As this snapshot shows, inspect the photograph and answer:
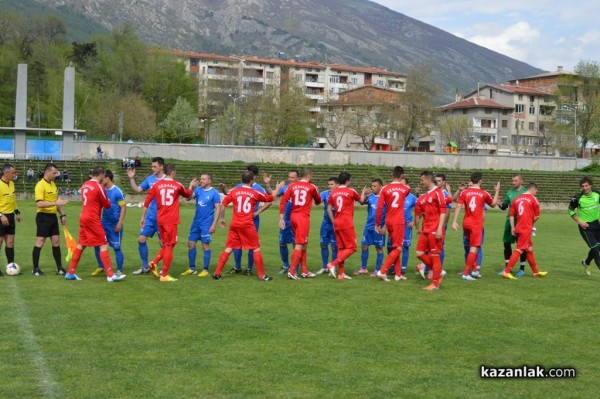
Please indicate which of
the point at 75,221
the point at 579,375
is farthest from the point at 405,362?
the point at 75,221

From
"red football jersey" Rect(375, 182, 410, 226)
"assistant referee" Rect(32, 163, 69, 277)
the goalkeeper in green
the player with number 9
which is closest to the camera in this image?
"assistant referee" Rect(32, 163, 69, 277)

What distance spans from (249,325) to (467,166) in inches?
2334

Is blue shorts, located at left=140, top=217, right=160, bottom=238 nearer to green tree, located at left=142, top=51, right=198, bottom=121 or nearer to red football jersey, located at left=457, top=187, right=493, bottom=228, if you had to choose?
red football jersey, located at left=457, top=187, right=493, bottom=228

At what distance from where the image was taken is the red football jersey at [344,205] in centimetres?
1349

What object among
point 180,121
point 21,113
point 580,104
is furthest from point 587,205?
point 580,104

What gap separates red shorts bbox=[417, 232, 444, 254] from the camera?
41.3 feet

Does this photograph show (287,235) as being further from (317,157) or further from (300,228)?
(317,157)

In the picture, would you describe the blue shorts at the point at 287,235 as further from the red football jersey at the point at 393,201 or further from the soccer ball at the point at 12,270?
the soccer ball at the point at 12,270

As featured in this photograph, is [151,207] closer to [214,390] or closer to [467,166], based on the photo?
[214,390]

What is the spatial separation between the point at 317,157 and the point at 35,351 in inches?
2169

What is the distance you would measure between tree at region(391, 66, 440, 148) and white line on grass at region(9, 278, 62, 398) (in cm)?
7894

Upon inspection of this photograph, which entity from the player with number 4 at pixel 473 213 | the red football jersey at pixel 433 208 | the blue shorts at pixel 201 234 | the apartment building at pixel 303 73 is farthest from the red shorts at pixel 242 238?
the apartment building at pixel 303 73

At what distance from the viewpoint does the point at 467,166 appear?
65.6 metres

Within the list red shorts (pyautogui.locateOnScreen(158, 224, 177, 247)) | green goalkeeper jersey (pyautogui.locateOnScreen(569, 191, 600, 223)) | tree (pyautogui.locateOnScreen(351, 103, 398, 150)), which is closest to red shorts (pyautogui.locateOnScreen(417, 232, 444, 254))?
green goalkeeper jersey (pyautogui.locateOnScreen(569, 191, 600, 223))
